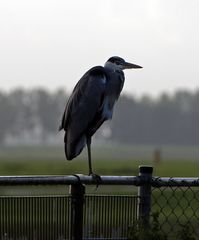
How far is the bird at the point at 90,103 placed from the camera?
780 cm

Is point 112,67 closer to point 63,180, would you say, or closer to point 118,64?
point 118,64

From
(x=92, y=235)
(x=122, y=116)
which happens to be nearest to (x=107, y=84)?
(x=92, y=235)

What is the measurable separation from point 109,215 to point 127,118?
463 feet

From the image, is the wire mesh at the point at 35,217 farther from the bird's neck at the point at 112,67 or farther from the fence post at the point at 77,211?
the bird's neck at the point at 112,67

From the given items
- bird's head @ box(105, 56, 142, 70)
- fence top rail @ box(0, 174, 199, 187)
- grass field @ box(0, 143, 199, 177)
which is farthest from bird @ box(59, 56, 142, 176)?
grass field @ box(0, 143, 199, 177)

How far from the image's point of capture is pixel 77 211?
586 centimetres

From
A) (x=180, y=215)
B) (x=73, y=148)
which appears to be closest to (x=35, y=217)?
(x=73, y=148)

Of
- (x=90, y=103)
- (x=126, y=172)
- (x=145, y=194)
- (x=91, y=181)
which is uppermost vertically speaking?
(x=90, y=103)

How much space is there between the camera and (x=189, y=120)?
154 meters

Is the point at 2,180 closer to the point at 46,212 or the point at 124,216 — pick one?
the point at 46,212

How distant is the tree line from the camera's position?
493 ft

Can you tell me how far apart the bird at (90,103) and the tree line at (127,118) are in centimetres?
13515

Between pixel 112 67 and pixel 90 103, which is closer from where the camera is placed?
pixel 90 103

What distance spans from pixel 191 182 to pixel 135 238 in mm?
730
